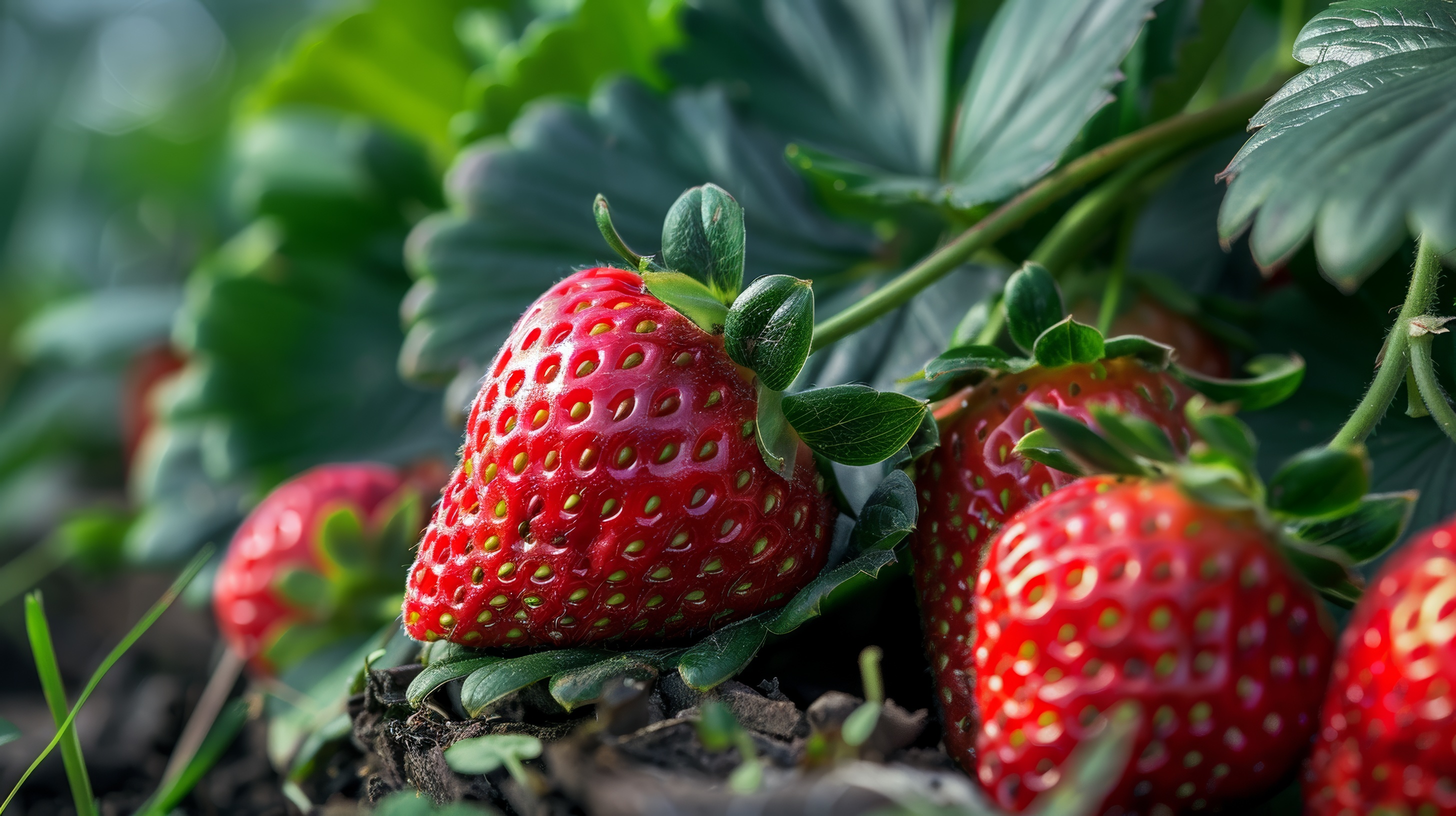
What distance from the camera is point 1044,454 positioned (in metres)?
0.44

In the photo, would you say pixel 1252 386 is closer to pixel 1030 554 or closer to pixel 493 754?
pixel 1030 554

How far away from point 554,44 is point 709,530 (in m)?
0.51

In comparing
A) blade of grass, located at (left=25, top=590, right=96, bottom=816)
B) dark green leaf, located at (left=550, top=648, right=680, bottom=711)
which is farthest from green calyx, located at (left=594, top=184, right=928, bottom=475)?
blade of grass, located at (left=25, top=590, right=96, bottom=816)

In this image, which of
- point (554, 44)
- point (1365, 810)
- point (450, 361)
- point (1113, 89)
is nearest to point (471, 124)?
point (554, 44)

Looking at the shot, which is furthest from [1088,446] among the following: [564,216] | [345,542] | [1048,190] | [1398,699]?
[345,542]

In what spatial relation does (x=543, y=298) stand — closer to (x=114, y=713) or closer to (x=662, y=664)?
(x=662, y=664)

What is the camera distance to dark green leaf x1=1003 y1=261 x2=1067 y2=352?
1.65 ft

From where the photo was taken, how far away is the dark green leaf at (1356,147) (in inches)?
14.3

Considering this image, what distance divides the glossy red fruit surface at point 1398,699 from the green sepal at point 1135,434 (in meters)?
0.08

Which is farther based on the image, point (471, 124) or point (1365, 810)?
point (471, 124)

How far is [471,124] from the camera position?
0.85m

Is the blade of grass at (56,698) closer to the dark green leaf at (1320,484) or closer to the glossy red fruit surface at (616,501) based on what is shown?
the glossy red fruit surface at (616,501)

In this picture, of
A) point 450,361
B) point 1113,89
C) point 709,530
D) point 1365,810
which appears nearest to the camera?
point 1365,810

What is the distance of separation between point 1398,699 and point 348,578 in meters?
0.69
